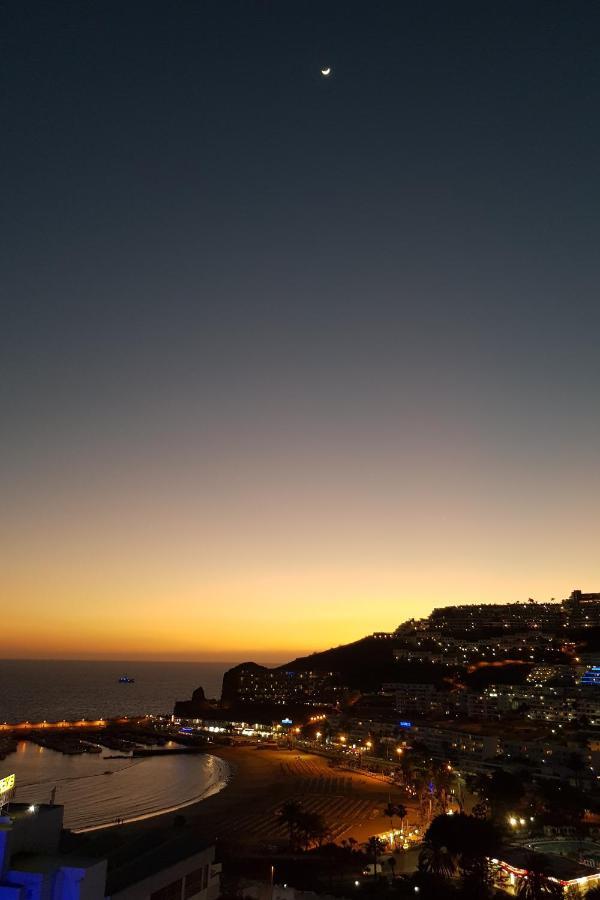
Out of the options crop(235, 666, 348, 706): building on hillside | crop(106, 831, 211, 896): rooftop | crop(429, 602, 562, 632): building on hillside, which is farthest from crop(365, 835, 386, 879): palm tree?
crop(429, 602, 562, 632): building on hillside

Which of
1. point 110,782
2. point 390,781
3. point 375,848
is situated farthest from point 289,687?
point 375,848

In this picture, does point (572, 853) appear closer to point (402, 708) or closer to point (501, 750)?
point (501, 750)

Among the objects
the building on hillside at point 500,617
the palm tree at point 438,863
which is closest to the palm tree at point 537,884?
the palm tree at point 438,863

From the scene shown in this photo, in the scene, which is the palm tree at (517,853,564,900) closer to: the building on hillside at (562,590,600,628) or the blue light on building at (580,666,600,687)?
the blue light on building at (580,666,600,687)

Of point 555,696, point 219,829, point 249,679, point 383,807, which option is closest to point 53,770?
point 219,829

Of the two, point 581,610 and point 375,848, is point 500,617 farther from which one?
point 375,848

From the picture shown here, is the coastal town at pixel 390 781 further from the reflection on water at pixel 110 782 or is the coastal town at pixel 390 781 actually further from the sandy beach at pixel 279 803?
the reflection on water at pixel 110 782
